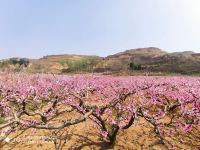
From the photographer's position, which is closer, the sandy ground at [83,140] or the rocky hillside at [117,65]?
the sandy ground at [83,140]

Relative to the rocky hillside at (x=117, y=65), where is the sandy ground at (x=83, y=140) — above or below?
below

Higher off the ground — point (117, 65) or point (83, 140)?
point (117, 65)

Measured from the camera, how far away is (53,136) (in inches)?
434

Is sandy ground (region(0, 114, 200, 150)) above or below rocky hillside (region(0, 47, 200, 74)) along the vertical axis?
below

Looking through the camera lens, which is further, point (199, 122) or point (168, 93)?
point (168, 93)

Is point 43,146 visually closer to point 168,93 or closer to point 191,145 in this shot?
point 191,145

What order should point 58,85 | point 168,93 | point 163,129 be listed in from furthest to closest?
point 58,85 < point 168,93 < point 163,129

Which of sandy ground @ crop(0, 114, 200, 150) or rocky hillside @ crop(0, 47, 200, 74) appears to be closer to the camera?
sandy ground @ crop(0, 114, 200, 150)

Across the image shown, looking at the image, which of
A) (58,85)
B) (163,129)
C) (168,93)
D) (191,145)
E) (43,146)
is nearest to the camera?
(43,146)

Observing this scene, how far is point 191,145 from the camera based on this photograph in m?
11.6

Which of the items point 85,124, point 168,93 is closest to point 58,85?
point 168,93

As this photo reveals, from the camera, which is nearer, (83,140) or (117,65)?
(83,140)

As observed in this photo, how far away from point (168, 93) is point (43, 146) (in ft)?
32.4

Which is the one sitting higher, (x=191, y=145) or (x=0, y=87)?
(x=0, y=87)
